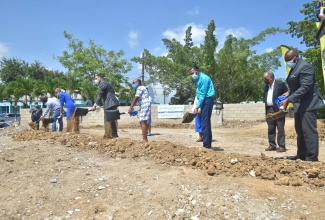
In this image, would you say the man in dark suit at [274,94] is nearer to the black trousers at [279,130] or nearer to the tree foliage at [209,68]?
the black trousers at [279,130]

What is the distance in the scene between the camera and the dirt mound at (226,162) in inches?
140

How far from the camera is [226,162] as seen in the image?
4.08 m

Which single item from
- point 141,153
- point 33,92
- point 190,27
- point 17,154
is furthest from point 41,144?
point 33,92

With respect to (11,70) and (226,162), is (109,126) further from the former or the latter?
(11,70)

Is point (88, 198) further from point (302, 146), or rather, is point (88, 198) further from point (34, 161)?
point (302, 146)

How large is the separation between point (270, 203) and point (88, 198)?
1883 mm

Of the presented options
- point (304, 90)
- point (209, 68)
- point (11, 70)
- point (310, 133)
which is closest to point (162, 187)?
point (310, 133)

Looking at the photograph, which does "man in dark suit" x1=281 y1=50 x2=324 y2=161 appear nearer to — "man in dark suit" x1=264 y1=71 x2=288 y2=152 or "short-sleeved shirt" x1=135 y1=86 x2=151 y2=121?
"man in dark suit" x1=264 y1=71 x2=288 y2=152

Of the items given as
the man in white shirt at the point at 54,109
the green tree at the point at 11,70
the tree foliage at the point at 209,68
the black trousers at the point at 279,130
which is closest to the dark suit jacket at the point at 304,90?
the black trousers at the point at 279,130

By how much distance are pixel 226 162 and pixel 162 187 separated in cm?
101

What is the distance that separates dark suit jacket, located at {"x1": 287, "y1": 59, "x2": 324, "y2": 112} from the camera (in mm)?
4316

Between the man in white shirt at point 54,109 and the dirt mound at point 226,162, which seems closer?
the dirt mound at point 226,162

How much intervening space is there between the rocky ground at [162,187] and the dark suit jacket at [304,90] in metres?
0.86

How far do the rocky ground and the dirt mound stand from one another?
11 mm
